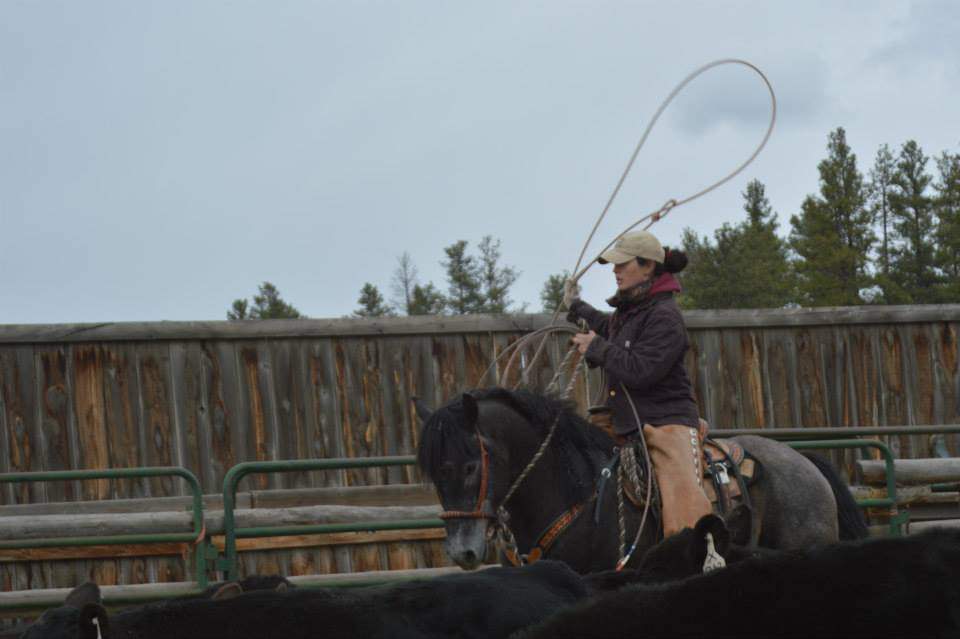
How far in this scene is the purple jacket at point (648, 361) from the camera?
5969mm

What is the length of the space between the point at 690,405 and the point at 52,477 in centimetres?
395

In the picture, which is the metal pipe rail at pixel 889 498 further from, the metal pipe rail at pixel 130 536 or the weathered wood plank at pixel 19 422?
the weathered wood plank at pixel 19 422

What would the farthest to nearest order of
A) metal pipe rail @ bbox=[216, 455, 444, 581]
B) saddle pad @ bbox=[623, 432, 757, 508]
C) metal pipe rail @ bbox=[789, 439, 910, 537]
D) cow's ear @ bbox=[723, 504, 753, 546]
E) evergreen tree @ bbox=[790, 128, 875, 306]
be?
evergreen tree @ bbox=[790, 128, 875, 306] < metal pipe rail @ bbox=[789, 439, 910, 537] < metal pipe rail @ bbox=[216, 455, 444, 581] < saddle pad @ bbox=[623, 432, 757, 508] < cow's ear @ bbox=[723, 504, 753, 546]

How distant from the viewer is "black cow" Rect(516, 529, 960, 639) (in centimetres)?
187

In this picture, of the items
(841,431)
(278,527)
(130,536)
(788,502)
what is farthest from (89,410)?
(841,431)

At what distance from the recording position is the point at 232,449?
8484 millimetres

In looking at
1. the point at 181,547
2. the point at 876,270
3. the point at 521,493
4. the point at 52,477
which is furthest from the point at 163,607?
the point at 876,270

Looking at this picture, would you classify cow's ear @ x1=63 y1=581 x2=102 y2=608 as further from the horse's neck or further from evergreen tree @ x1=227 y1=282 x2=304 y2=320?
evergreen tree @ x1=227 y1=282 x2=304 y2=320

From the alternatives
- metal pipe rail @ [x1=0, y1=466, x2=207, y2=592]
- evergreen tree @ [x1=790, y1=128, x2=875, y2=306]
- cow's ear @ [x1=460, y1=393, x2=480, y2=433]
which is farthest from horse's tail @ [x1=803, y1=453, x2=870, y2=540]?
→ evergreen tree @ [x1=790, y1=128, x2=875, y2=306]

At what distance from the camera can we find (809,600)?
6.28ft

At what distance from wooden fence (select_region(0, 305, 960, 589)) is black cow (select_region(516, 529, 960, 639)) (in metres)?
6.54

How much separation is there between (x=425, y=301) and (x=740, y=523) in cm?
1861

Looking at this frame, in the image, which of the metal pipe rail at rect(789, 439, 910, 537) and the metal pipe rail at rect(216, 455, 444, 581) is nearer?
the metal pipe rail at rect(216, 455, 444, 581)

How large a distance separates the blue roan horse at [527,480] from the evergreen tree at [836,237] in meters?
21.4
